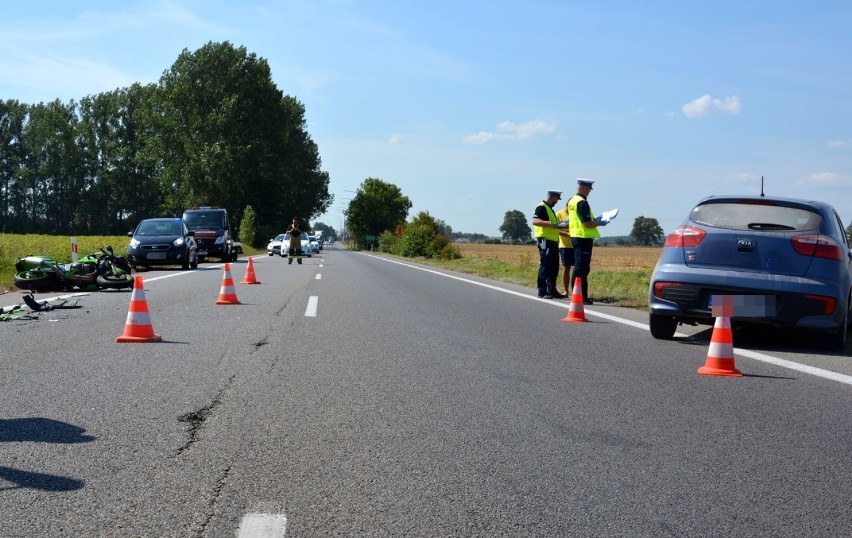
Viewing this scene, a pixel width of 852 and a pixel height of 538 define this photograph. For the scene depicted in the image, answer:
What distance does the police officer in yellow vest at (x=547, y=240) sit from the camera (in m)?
15.1

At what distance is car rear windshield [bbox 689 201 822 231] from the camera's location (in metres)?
8.57

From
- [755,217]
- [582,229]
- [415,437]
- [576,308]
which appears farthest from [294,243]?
[415,437]

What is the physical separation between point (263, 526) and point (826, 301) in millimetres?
6571

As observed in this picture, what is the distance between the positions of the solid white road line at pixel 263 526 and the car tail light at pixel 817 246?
6.56 meters

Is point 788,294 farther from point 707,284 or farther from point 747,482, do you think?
point 747,482

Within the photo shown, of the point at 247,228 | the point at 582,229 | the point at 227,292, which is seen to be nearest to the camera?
the point at 227,292

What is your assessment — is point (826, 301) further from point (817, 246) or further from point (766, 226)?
point (766, 226)

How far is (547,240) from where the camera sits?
15.1m

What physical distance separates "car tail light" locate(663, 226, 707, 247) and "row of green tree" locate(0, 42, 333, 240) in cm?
6033

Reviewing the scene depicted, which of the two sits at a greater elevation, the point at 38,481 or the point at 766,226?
the point at 766,226

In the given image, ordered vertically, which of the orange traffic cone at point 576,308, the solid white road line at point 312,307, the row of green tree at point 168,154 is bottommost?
the solid white road line at point 312,307

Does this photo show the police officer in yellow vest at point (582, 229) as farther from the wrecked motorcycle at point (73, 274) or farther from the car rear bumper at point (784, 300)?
the wrecked motorcycle at point (73, 274)

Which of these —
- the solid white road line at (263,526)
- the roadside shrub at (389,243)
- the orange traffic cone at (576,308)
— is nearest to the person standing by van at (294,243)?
the orange traffic cone at (576,308)

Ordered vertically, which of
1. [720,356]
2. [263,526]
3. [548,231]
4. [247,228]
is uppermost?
[247,228]
